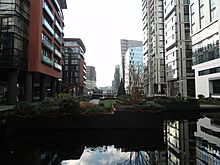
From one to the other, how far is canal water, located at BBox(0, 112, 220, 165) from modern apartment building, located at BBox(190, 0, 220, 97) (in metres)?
37.0

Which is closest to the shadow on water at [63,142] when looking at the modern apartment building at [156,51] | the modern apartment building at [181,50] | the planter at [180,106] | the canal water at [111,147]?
the canal water at [111,147]

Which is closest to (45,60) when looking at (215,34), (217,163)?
(215,34)

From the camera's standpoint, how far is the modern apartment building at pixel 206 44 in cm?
4747

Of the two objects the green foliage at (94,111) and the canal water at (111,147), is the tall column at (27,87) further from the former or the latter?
the green foliage at (94,111)

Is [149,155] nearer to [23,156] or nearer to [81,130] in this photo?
[23,156]

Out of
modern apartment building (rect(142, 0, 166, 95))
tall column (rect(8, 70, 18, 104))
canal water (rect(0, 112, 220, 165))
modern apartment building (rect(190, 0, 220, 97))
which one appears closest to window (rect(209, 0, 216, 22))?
modern apartment building (rect(190, 0, 220, 97))

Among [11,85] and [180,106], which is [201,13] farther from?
[11,85]

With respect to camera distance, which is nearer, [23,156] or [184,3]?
[23,156]

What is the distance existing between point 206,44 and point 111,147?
46.0m

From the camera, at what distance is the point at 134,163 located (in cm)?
Result: 917

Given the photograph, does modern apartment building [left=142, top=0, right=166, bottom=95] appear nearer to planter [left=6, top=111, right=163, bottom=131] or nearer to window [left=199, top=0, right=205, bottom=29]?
window [left=199, top=0, right=205, bottom=29]

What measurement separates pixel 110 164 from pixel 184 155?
285 centimetres

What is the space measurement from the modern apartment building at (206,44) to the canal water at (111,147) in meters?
37.0

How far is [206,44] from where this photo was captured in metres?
51.8
